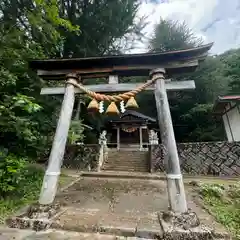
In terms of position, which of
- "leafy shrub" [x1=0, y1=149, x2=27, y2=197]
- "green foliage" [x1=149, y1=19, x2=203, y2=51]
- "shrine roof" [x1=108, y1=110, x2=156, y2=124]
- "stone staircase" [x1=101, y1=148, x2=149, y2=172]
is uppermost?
"green foliage" [x1=149, y1=19, x2=203, y2=51]

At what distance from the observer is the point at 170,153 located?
125 inches

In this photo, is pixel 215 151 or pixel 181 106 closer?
pixel 215 151

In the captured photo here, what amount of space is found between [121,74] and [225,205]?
3818 millimetres

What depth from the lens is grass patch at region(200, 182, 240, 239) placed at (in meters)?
2.85

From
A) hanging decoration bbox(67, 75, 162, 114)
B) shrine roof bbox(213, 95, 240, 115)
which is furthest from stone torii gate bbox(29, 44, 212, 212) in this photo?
shrine roof bbox(213, 95, 240, 115)

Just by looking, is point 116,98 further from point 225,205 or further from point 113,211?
point 225,205

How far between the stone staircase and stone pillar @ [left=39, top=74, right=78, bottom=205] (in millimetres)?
7148

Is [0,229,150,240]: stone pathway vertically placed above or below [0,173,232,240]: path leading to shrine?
below

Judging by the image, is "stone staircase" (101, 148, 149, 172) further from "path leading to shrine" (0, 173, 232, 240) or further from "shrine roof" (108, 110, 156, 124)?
"shrine roof" (108, 110, 156, 124)

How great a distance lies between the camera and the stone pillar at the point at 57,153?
312 centimetres

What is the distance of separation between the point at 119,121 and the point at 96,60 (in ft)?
44.9

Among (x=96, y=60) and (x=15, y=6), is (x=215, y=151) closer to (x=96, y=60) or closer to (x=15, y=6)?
(x=96, y=60)

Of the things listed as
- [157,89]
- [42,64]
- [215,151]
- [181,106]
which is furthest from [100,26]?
[181,106]

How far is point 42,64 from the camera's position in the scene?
3988 millimetres
